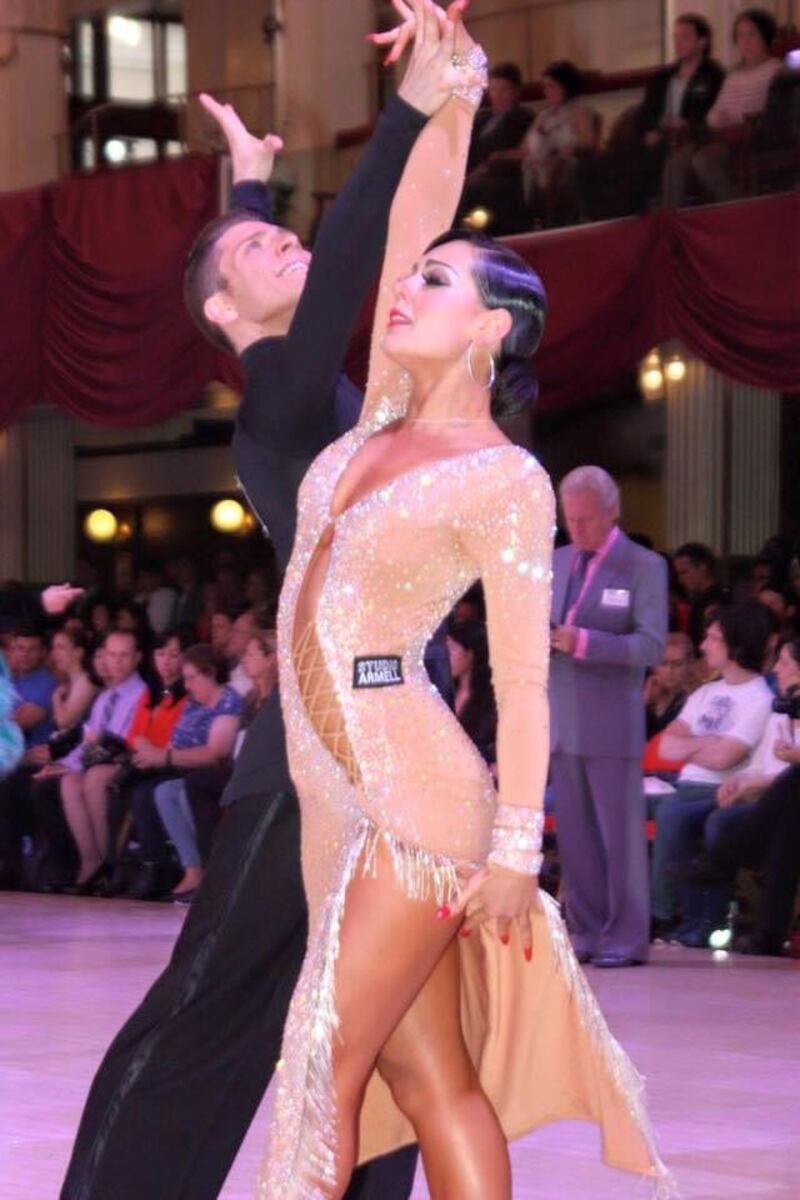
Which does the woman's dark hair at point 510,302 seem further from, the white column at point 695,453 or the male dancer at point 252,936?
the white column at point 695,453

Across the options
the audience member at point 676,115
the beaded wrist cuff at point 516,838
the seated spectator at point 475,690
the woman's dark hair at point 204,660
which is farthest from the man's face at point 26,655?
the beaded wrist cuff at point 516,838

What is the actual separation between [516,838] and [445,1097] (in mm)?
369

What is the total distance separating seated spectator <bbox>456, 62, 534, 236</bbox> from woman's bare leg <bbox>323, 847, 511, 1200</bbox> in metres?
10.6

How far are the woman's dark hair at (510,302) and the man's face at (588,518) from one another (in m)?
5.22

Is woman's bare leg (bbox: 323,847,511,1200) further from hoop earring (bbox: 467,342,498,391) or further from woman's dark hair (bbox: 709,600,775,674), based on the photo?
woman's dark hair (bbox: 709,600,775,674)

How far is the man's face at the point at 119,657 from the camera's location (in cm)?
1203

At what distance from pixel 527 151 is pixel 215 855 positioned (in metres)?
10.5

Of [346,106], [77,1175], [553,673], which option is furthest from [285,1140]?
[346,106]

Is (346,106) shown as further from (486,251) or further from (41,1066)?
(486,251)

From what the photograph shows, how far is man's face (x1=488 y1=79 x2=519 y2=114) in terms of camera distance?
14.0m

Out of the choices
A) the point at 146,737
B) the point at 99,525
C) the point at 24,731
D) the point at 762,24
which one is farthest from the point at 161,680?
the point at 99,525

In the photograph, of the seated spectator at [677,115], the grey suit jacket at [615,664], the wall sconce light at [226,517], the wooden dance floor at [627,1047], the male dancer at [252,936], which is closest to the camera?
the male dancer at [252,936]

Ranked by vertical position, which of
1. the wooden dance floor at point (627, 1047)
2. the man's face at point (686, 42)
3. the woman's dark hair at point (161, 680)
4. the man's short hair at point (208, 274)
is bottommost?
the wooden dance floor at point (627, 1047)

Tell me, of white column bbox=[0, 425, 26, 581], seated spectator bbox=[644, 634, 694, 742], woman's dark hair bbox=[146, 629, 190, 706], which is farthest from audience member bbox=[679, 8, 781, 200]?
white column bbox=[0, 425, 26, 581]
